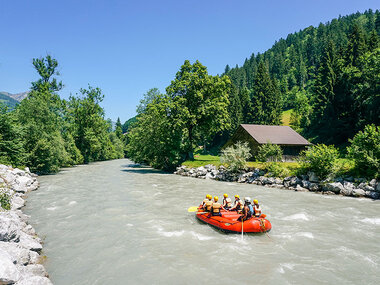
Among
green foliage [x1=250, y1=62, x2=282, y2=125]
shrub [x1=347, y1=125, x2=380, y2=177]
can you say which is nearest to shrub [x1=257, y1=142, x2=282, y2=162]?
shrub [x1=347, y1=125, x2=380, y2=177]

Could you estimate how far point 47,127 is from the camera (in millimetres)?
35688

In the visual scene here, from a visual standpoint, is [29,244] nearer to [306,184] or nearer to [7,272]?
[7,272]

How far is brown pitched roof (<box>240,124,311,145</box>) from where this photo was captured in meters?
35.4

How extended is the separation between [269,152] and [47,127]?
3152cm

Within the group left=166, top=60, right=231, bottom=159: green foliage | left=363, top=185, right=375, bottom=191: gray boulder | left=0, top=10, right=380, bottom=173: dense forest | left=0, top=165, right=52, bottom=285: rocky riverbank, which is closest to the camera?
left=0, top=165, right=52, bottom=285: rocky riverbank

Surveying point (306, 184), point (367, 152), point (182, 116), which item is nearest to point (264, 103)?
point (182, 116)

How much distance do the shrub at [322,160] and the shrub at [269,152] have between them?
8608 millimetres

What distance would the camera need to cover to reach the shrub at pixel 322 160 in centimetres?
2186

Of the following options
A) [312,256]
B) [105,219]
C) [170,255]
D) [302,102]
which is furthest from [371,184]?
[302,102]

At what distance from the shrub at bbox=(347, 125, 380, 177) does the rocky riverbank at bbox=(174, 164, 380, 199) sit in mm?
968

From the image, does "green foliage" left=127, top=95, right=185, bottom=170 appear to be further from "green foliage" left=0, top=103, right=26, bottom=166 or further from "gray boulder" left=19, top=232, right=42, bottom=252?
"gray boulder" left=19, top=232, right=42, bottom=252

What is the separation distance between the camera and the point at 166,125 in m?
38.8

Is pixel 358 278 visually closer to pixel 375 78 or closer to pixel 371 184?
pixel 371 184

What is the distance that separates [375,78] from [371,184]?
80.0 ft
